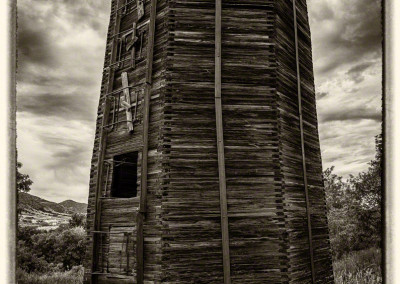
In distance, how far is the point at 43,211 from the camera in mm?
25594

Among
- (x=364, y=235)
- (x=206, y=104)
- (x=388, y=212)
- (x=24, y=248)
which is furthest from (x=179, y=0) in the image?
(x=364, y=235)

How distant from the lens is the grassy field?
64.2 feet

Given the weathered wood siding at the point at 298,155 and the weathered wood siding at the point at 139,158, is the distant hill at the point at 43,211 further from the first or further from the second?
the weathered wood siding at the point at 298,155

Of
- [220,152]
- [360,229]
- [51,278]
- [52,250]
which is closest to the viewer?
[220,152]

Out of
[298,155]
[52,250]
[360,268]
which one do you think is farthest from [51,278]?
[360,268]

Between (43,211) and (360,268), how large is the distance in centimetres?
2491

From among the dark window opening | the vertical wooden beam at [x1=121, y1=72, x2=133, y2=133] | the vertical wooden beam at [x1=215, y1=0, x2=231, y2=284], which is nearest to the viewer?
the vertical wooden beam at [x1=215, y1=0, x2=231, y2=284]

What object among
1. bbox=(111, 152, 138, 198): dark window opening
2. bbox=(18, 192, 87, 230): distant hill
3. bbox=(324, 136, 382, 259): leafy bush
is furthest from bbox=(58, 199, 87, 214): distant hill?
bbox=(324, 136, 382, 259): leafy bush

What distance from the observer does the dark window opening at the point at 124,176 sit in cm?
1232

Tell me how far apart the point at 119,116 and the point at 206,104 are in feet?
13.6

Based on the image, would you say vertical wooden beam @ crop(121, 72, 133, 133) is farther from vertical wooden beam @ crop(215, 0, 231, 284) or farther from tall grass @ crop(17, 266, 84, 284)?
tall grass @ crop(17, 266, 84, 284)

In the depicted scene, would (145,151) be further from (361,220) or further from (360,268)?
(361,220)

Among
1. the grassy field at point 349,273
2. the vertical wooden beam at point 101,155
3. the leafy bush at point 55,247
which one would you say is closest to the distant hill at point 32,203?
the leafy bush at point 55,247

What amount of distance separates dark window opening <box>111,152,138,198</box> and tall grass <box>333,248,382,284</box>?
13.8 metres
